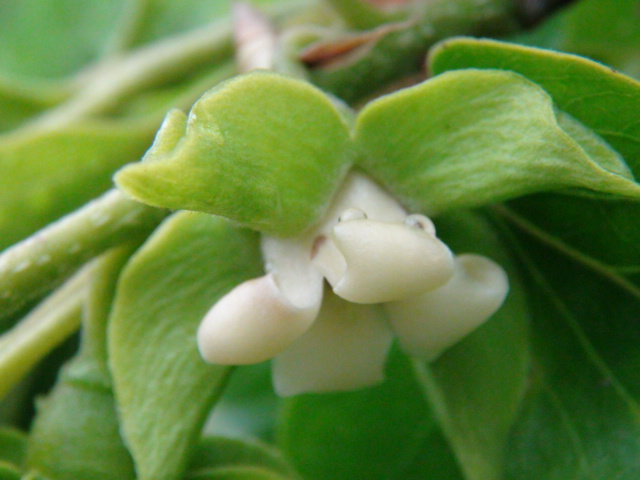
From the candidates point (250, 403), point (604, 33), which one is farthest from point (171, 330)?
point (604, 33)

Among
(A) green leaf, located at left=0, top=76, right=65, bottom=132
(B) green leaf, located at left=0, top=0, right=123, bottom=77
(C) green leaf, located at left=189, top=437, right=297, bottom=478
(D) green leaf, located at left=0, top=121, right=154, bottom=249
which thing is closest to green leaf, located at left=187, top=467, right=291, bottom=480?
(C) green leaf, located at left=189, top=437, right=297, bottom=478

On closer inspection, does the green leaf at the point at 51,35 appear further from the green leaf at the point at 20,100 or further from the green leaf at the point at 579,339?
the green leaf at the point at 579,339

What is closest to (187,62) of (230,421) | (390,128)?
(230,421)

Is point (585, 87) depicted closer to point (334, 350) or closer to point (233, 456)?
point (334, 350)

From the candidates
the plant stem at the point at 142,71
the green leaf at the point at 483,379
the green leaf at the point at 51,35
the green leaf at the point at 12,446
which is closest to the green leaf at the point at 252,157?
the green leaf at the point at 483,379

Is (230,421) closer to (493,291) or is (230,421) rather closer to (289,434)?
(289,434)

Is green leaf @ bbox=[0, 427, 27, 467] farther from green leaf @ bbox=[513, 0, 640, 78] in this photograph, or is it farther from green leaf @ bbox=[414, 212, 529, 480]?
green leaf @ bbox=[513, 0, 640, 78]
